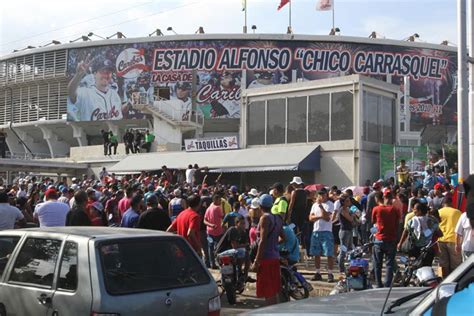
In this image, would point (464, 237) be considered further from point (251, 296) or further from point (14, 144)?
point (14, 144)

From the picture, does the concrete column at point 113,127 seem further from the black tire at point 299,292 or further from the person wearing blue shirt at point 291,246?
the black tire at point 299,292

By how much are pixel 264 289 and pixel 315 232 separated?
3.66m

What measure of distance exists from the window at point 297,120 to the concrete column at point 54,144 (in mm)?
37126

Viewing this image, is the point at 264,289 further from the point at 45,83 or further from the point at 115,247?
the point at 45,83

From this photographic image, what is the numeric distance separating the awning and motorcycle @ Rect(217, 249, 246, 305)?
17.1 m

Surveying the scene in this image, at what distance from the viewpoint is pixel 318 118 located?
92.4 ft

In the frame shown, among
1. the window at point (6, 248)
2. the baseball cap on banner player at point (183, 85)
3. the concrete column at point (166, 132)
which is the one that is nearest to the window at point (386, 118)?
the concrete column at point (166, 132)

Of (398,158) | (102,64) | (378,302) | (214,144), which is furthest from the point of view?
(102,64)

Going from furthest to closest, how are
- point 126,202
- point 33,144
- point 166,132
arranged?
Result: point 33,144, point 166,132, point 126,202

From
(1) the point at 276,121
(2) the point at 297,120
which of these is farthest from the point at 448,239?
(1) the point at 276,121

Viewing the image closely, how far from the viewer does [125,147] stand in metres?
38.1

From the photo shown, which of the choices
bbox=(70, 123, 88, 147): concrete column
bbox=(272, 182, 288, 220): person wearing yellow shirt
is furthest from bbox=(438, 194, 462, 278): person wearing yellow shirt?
bbox=(70, 123, 88, 147): concrete column

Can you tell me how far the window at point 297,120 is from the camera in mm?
28797

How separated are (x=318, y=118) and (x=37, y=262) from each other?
23.6 metres
